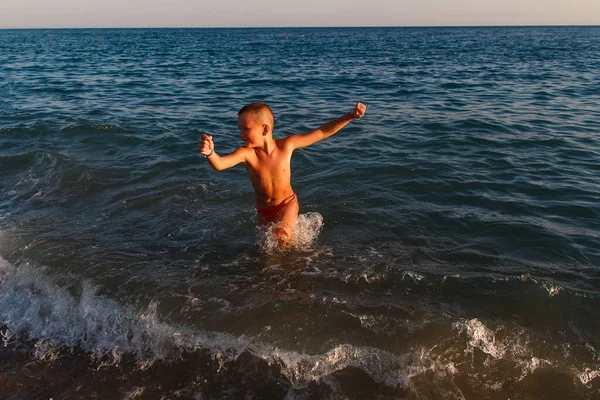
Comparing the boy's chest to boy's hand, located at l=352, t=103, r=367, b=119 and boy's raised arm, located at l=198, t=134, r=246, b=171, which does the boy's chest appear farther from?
boy's hand, located at l=352, t=103, r=367, b=119

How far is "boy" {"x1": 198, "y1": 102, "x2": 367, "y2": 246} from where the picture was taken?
4473 mm

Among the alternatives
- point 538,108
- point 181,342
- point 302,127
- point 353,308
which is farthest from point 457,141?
point 181,342

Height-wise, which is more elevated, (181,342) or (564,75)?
(564,75)

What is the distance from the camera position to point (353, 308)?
4035 mm

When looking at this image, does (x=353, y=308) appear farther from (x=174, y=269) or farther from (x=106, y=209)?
(x=106, y=209)

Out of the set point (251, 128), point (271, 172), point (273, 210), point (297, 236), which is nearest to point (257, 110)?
point (251, 128)

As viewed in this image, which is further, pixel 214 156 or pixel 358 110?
pixel 358 110

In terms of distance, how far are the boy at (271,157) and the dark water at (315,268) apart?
1.27ft

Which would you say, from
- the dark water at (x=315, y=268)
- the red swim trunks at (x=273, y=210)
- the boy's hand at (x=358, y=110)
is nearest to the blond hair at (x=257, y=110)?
the boy's hand at (x=358, y=110)

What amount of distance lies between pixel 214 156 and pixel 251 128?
0.73 m

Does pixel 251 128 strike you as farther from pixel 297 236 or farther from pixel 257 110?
pixel 297 236

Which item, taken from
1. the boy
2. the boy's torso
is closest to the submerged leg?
the boy

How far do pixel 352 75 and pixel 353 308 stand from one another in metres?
17.9

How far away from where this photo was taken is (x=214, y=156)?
3.88 meters
